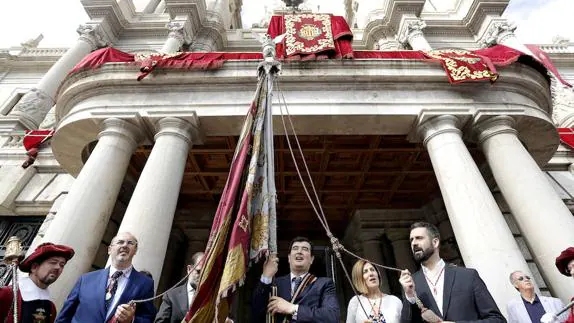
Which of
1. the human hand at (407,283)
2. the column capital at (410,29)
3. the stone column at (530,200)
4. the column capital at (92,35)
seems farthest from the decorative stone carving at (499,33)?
the column capital at (92,35)

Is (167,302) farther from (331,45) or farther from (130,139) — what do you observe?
(331,45)

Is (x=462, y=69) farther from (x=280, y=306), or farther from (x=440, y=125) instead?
(x=280, y=306)

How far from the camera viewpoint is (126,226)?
6352 mm

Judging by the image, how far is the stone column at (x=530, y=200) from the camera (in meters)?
6.23

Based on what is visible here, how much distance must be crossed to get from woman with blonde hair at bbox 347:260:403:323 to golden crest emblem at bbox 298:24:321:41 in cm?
758

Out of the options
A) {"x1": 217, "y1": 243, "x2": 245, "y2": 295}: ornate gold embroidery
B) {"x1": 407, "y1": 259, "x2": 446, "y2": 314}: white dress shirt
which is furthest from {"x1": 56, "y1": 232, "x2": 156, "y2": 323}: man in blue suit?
{"x1": 407, "y1": 259, "x2": 446, "y2": 314}: white dress shirt

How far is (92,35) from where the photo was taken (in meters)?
15.5

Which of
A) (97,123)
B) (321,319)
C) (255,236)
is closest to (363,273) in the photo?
(321,319)

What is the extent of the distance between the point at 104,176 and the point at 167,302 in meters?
4.11

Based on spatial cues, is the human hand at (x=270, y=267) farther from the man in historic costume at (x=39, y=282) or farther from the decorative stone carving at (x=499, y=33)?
the decorative stone carving at (x=499, y=33)

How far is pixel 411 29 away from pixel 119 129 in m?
13.4

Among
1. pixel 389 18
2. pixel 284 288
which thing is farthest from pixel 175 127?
pixel 389 18

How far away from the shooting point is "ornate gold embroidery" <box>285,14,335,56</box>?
9151 mm

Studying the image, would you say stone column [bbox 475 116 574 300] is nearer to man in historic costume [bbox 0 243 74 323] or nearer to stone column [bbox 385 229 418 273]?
stone column [bbox 385 229 418 273]
